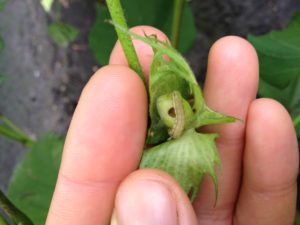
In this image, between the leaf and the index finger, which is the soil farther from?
the index finger

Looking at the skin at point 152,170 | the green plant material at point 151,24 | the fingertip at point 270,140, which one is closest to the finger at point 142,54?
the skin at point 152,170

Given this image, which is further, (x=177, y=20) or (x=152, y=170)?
(x=177, y=20)

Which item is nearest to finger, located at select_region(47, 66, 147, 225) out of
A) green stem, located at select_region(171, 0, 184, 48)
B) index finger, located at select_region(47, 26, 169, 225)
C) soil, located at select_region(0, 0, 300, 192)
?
index finger, located at select_region(47, 26, 169, 225)

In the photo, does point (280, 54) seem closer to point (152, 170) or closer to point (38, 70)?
point (152, 170)

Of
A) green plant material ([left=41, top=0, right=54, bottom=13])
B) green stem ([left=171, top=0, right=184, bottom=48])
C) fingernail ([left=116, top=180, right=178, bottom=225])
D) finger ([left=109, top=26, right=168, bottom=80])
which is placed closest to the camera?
fingernail ([left=116, top=180, right=178, bottom=225])

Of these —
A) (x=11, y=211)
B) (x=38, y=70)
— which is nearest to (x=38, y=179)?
(x=11, y=211)

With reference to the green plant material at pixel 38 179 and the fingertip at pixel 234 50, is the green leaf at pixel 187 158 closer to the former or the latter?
the fingertip at pixel 234 50
